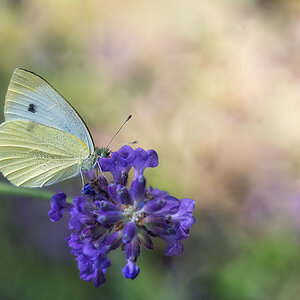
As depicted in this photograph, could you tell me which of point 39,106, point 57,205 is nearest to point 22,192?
point 57,205

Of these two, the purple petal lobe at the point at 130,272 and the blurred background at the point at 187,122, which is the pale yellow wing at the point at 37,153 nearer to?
the purple petal lobe at the point at 130,272

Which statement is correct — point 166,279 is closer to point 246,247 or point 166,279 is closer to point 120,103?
point 246,247

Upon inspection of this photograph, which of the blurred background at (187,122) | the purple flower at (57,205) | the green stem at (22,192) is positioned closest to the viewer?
the purple flower at (57,205)

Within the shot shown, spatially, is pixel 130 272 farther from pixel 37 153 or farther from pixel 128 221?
pixel 37 153

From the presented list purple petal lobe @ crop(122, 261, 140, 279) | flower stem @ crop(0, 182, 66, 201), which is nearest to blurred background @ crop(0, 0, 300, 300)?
flower stem @ crop(0, 182, 66, 201)

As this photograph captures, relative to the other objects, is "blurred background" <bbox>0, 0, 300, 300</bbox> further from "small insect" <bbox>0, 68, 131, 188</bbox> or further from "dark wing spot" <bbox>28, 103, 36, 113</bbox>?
"dark wing spot" <bbox>28, 103, 36, 113</bbox>

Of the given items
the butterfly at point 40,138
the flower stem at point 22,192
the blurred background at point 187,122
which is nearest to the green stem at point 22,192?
the flower stem at point 22,192

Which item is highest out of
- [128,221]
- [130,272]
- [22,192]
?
[128,221]
